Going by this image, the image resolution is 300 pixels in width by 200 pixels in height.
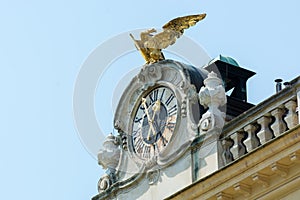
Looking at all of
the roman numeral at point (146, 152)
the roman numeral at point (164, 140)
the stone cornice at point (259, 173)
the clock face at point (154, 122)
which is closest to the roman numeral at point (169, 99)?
the clock face at point (154, 122)

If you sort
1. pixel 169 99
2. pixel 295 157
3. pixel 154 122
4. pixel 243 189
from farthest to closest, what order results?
pixel 154 122 → pixel 169 99 → pixel 243 189 → pixel 295 157

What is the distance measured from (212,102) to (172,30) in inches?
82.8

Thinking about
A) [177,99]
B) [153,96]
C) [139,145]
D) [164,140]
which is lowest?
[164,140]

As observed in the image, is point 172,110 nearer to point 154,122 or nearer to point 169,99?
point 169,99

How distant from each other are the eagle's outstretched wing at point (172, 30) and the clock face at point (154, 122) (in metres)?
0.82

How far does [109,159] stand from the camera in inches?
1014

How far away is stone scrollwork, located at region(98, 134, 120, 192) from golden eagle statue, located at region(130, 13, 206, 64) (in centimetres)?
158

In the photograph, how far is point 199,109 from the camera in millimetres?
24156

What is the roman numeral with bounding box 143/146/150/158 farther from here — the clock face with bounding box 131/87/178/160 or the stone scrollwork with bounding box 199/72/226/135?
the stone scrollwork with bounding box 199/72/226/135

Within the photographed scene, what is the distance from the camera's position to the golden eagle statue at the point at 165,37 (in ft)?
83.3

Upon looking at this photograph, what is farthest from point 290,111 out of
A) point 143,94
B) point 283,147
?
point 143,94

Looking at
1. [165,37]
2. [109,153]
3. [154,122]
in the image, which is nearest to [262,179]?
[154,122]

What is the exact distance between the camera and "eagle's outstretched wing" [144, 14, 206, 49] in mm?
25375

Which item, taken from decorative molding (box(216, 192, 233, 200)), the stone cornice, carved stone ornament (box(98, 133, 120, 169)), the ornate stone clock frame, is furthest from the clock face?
decorative molding (box(216, 192, 233, 200))
